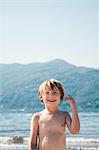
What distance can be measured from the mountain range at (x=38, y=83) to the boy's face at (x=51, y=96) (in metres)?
9.42

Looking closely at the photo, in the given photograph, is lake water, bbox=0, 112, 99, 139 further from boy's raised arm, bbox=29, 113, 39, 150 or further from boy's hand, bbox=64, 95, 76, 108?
boy's hand, bbox=64, 95, 76, 108

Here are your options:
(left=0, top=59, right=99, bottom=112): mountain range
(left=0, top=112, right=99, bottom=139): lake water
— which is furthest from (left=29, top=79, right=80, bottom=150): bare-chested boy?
(left=0, top=59, right=99, bottom=112): mountain range

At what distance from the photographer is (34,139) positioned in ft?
5.82

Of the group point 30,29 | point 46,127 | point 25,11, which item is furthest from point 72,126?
point 30,29

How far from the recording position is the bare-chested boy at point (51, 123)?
174 cm

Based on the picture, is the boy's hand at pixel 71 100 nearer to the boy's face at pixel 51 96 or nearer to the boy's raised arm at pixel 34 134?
the boy's face at pixel 51 96

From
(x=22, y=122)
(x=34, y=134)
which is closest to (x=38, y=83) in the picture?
(x=22, y=122)

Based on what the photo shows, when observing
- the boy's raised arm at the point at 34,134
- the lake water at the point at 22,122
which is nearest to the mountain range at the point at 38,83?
the lake water at the point at 22,122

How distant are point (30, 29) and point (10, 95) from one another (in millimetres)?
2069

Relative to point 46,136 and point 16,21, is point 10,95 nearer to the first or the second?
point 16,21

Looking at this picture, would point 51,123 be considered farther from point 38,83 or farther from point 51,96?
point 38,83

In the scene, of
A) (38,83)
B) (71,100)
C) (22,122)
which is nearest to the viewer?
(71,100)

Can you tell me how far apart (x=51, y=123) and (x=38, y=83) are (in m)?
10.0

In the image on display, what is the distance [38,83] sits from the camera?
11.8 m
